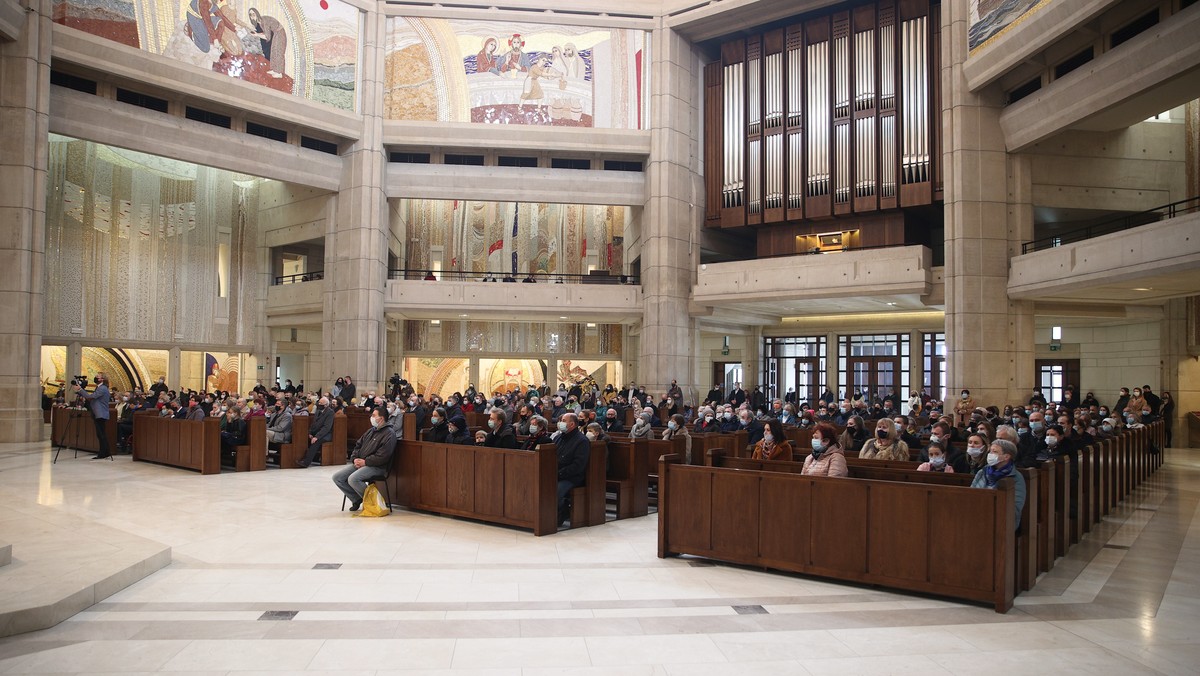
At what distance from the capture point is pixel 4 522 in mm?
7797

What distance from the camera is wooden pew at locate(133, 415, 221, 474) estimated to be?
1256 cm

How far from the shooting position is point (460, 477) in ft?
29.6

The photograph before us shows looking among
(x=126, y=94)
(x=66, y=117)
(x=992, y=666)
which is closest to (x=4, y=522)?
(x=992, y=666)

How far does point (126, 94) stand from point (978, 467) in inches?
915

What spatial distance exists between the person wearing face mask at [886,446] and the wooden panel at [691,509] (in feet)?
7.49

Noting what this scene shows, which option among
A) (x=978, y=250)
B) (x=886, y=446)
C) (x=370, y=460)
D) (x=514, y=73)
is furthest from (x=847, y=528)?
(x=514, y=73)

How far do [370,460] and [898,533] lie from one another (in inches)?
239

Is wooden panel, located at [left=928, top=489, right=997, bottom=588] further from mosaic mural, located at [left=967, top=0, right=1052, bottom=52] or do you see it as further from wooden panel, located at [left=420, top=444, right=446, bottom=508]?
mosaic mural, located at [left=967, top=0, right=1052, bottom=52]

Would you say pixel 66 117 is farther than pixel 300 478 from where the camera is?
Yes

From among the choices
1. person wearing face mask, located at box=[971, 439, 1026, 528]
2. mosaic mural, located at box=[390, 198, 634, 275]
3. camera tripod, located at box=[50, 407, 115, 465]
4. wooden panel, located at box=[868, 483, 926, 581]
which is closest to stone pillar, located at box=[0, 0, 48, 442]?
camera tripod, located at box=[50, 407, 115, 465]

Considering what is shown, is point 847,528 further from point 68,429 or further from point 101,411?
point 68,429

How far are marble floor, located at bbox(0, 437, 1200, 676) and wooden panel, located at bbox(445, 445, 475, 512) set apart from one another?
314 mm

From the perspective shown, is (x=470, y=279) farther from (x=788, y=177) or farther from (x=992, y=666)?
(x=992, y=666)

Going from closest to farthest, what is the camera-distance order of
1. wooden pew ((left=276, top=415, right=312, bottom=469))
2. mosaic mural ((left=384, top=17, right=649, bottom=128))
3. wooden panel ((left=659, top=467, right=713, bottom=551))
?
wooden panel ((left=659, top=467, right=713, bottom=551)), wooden pew ((left=276, top=415, right=312, bottom=469)), mosaic mural ((left=384, top=17, right=649, bottom=128))
